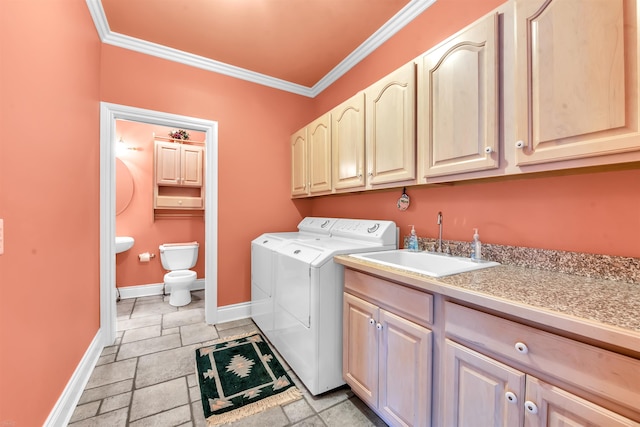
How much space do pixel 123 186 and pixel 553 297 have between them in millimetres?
4238

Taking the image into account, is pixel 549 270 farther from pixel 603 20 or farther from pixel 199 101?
pixel 199 101

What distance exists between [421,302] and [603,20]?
118 cm

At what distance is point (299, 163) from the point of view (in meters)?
2.83

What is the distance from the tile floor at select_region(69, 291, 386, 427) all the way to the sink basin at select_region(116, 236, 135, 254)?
98 cm

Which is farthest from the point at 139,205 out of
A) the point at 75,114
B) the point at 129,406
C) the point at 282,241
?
the point at 129,406

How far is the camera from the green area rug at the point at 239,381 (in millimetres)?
1485

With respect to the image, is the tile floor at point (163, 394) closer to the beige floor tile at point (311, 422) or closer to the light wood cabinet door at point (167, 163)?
the beige floor tile at point (311, 422)

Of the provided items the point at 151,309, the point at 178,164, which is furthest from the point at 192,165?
the point at 151,309

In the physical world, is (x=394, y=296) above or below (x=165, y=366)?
above

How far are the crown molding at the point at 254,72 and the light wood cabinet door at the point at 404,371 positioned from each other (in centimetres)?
211

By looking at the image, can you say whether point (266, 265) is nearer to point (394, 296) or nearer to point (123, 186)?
point (394, 296)

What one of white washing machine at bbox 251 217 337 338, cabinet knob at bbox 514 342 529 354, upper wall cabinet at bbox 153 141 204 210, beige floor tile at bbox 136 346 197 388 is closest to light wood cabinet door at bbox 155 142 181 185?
upper wall cabinet at bbox 153 141 204 210

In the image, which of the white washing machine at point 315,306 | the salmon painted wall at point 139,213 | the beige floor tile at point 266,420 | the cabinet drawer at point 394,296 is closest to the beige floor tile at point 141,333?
the salmon painted wall at point 139,213

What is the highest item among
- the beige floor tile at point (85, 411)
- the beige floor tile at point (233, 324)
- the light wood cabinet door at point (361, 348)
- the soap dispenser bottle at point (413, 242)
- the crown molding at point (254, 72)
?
the crown molding at point (254, 72)
